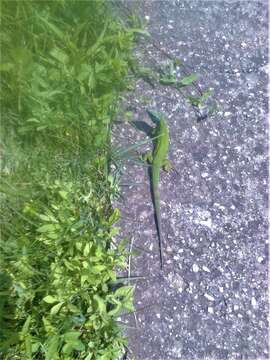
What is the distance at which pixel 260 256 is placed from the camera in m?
2.59

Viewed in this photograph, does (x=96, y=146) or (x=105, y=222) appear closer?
(x=105, y=222)

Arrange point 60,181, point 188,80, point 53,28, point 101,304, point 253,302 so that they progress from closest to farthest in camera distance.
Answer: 1. point 101,304
2. point 253,302
3. point 60,181
4. point 53,28
5. point 188,80

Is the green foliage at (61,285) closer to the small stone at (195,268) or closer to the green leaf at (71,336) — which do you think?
the green leaf at (71,336)

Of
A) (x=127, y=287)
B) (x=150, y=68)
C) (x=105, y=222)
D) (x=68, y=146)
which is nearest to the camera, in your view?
(x=127, y=287)

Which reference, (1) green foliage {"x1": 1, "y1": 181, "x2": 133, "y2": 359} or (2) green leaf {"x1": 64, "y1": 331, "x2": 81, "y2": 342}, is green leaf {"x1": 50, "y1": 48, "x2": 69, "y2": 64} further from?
(2) green leaf {"x1": 64, "y1": 331, "x2": 81, "y2": 342}

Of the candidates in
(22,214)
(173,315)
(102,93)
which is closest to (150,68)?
(102,93)

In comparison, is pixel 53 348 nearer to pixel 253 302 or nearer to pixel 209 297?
pixel 209 297

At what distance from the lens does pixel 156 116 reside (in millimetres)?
2928

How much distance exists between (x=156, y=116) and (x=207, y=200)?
0.54 metres

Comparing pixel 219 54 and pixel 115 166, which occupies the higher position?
pixel 219 54

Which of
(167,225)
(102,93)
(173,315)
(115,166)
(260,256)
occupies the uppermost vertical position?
(102,93)

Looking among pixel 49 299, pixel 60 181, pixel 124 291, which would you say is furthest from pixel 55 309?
pixel 60 181

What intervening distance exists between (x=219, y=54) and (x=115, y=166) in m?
1.00

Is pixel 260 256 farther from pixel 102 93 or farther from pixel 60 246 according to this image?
pixel 102 93
